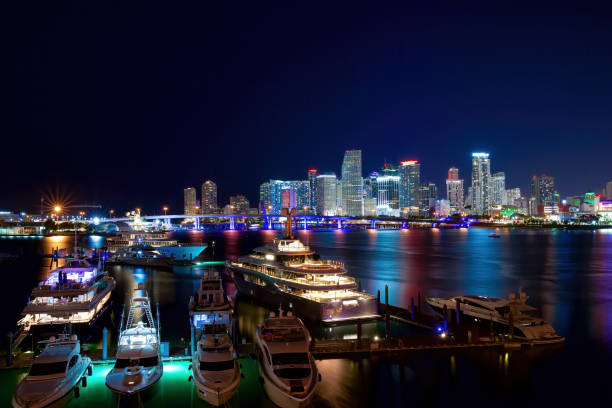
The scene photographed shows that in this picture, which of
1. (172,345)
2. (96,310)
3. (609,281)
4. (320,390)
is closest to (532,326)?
(320,390)

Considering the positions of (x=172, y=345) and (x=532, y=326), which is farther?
(x=532, y=326)

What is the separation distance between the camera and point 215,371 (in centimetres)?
1373

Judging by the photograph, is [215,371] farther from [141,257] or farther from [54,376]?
[141,257]

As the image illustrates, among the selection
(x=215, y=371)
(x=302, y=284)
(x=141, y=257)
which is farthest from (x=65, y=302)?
(x=141, y=257)

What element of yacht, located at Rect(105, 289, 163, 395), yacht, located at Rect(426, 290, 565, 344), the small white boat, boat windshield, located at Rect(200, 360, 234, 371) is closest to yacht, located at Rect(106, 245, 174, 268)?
yacht, located at Rect(105, 289, 163, 395)

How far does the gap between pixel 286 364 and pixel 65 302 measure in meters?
15.8

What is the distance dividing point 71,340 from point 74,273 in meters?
12.7

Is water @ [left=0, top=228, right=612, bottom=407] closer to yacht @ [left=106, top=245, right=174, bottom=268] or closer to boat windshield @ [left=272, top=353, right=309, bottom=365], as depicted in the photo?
boat windshield @ [left=272, top=353, right=309, bottom=365]

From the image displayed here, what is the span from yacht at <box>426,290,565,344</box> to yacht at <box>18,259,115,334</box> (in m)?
20.2

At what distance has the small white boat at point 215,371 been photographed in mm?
12969

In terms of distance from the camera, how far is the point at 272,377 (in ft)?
44.4

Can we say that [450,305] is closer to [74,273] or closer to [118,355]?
[118,355]

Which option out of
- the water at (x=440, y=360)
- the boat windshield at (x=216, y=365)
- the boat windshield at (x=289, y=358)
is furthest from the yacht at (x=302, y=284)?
the boat windshield at (x=216, y=365)

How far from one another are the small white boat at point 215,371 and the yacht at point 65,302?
10.8 meters
